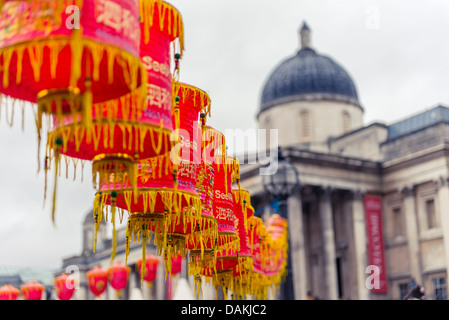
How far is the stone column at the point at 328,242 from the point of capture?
4556 centimetres

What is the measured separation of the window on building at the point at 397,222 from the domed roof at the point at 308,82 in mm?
11099

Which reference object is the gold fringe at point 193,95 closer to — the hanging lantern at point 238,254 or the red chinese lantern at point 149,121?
the red chinese lantern at point 149,121

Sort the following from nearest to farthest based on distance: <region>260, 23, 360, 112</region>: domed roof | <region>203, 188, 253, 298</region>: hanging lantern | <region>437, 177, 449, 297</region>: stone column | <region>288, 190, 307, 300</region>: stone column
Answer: <region>203, 188, 253, 298</region>: hanging lantern → <region>437, 177, 449, 297</region>: stone column → <region>288, 190, 307, 300</region>: stone column → <region>260, 23, 360, 112</region>: domed roof

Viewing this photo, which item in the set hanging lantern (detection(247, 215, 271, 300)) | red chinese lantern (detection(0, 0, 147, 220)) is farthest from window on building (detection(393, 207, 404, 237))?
red chinese lantern (detection(0, 0, 147, 220))

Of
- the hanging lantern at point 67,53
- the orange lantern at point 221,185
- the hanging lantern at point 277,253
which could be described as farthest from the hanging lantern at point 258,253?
the hanging lantern at point 67,53

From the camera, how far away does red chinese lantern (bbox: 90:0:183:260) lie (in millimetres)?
6121

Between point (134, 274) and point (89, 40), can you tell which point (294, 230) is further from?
point (89, 40)

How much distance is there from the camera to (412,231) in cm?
4656

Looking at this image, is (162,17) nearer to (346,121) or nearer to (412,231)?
(412,231)

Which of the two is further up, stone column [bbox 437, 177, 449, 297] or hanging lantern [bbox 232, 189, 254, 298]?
stone column [bbox 437, 177, 449, 297]

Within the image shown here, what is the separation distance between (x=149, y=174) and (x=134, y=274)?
6243 cm

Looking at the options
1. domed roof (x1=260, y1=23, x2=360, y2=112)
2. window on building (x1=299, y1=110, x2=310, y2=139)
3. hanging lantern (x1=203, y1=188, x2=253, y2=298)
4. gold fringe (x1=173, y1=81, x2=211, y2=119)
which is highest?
domed roof (x1=260, y1=23, x2=360, y2=112)

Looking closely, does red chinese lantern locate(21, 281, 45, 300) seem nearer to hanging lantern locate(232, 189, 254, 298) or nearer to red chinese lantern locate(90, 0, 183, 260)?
hanging lantern locate(232, 189, 254, 298)

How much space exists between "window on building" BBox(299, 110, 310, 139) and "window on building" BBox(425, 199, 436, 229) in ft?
40.3
